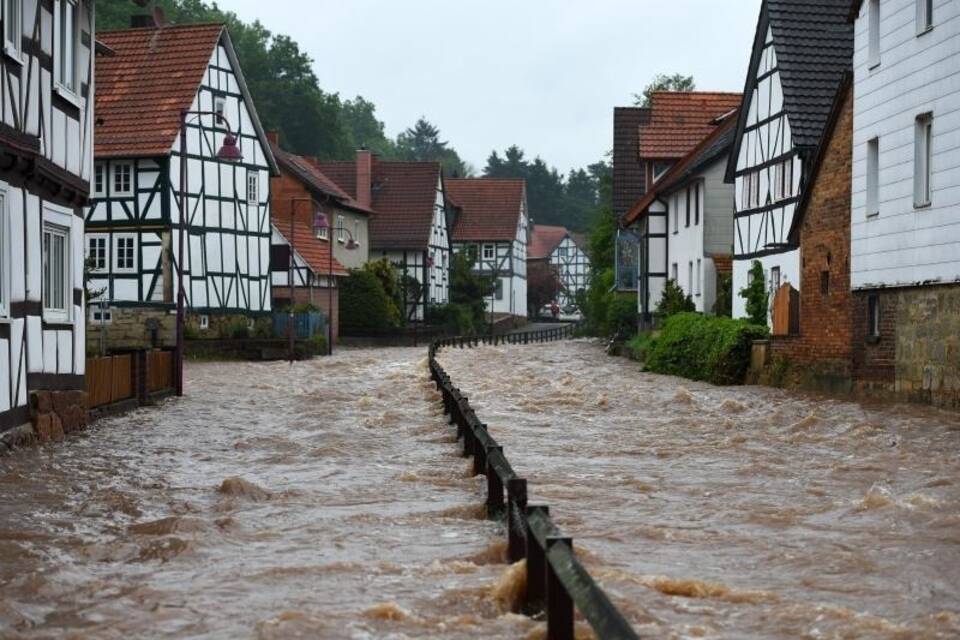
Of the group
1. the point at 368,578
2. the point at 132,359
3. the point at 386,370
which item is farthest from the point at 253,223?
the point at 368,578

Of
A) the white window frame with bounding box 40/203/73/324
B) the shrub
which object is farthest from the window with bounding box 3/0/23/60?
the shrub

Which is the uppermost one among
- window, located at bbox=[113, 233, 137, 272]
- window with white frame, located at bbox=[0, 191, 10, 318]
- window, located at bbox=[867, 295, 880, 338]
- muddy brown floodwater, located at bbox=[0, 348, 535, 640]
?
window, located at bbox=[113, 233, 137, 272]

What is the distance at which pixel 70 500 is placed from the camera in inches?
525

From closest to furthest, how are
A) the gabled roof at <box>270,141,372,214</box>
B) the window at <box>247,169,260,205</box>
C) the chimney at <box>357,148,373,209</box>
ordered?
the window at <box>247,169,260,205</box> < the gabled roof at <box>270,141,372,214</box> < the chimney at <box>357,148,373,209</box>

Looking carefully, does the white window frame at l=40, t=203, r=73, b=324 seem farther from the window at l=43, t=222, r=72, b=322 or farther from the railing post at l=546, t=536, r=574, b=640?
the railing post at l=546, t=536, r=574, b=640

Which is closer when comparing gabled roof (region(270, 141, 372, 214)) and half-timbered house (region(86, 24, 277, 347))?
half-timbered house (region(86, 24, 277, 347))

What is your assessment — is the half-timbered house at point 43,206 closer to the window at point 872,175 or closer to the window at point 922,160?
the window at point 922,160

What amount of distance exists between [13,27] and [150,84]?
31131 millimetres

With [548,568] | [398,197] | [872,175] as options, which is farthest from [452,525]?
[398,197]

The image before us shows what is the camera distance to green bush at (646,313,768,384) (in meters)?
33.1

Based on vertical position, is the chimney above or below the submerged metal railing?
above

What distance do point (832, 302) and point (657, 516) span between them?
17139 millimetres

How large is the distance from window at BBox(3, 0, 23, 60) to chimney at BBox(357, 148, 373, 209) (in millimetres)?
61286

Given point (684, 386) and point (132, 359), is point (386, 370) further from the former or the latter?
point (132, 359)
